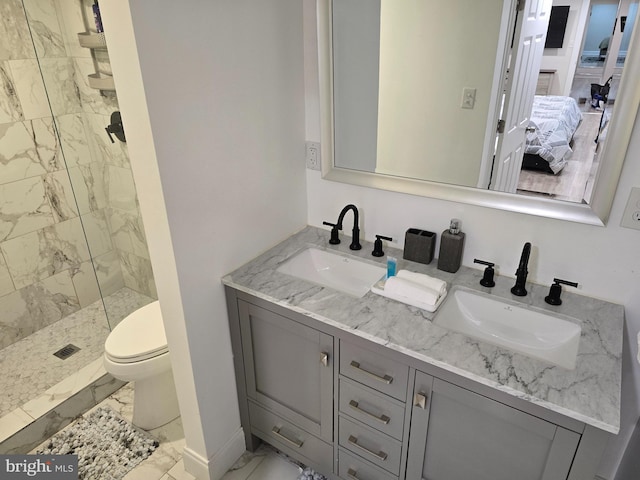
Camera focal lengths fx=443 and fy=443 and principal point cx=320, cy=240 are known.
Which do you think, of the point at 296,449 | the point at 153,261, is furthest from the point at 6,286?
the point at 296,449

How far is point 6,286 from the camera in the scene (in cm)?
252

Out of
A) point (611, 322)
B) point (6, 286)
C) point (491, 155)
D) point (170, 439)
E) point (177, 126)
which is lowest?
point (170, 439)

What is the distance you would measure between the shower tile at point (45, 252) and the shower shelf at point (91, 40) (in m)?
→ 1.04

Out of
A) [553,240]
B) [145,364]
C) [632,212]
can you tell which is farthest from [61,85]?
[632,212]

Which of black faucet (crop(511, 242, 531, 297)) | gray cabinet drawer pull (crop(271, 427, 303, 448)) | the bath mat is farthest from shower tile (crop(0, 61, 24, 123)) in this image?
black faucet (crop(511, 242, 531, 297))

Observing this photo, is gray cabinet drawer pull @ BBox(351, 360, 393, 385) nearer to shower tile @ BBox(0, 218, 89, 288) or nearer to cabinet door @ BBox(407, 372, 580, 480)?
cabinet door @ BBox(407, 372, 580, 480)

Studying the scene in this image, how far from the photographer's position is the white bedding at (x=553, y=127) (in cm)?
137

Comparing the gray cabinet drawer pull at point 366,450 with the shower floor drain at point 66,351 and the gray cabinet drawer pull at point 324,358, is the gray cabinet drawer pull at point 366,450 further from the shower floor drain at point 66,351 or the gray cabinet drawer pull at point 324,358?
the shower floor drain at point 66,351

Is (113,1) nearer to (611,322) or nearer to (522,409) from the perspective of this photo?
(522,409)


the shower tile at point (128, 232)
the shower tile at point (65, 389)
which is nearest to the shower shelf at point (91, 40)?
the shower tile at point (128, 232)

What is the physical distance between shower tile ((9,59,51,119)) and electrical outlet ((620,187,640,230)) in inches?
109

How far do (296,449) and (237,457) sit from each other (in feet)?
1.07

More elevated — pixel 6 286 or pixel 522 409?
pixel 522 409

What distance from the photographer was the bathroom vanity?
3.80 feet
